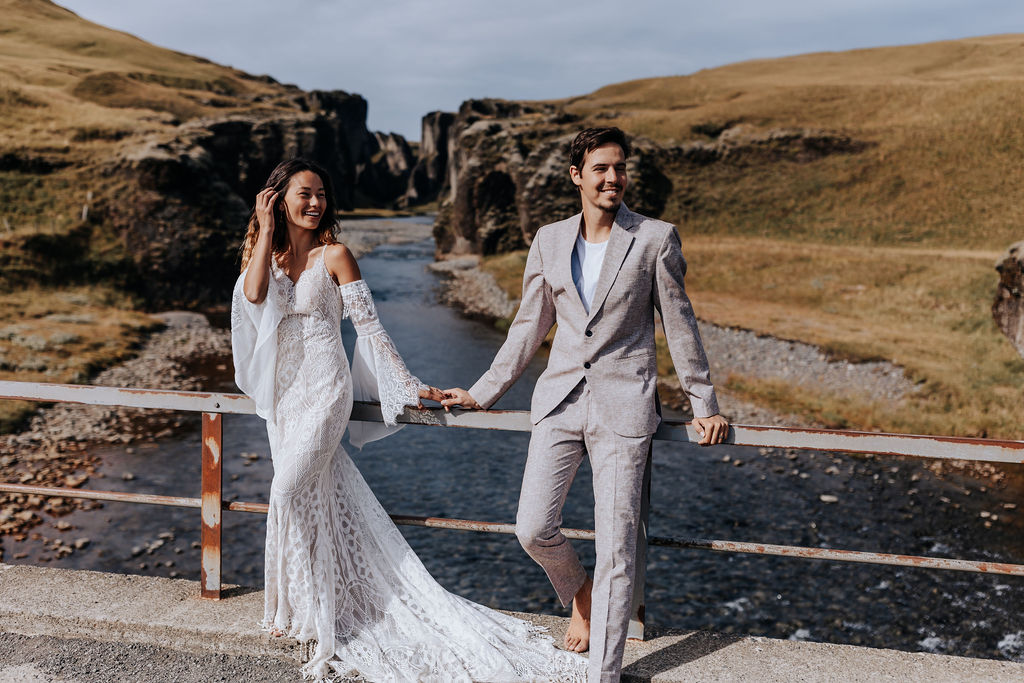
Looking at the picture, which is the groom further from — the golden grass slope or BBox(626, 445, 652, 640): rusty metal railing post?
the golden grass slope

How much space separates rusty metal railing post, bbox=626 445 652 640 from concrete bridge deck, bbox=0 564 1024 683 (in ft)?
0.29

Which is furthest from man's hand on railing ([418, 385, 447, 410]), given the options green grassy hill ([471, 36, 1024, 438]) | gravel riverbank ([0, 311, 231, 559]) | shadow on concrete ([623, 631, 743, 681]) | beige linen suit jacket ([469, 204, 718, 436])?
green grassy hill ([471, 36, 1024, 438])

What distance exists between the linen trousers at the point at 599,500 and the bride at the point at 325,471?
423 mm

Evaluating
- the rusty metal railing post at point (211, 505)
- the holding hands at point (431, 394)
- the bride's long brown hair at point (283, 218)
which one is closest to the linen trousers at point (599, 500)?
the holding hands at point (431, 394)

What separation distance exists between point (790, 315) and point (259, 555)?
24.5m

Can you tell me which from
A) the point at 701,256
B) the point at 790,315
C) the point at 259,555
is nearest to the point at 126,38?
the point at 701,256

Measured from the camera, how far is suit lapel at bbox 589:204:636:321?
129 inches

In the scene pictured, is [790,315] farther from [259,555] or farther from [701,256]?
[259,555]

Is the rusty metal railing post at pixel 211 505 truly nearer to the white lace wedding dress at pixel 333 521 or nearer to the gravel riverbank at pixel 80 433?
the white lace wedding dress at pixel 333 521

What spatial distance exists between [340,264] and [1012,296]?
21.3m

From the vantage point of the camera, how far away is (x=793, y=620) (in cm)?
1150

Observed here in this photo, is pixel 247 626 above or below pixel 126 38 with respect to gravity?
below

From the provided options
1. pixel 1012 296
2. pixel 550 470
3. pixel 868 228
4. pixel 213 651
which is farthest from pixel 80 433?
pixel 868 228

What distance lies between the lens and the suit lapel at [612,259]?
10.7 ft
